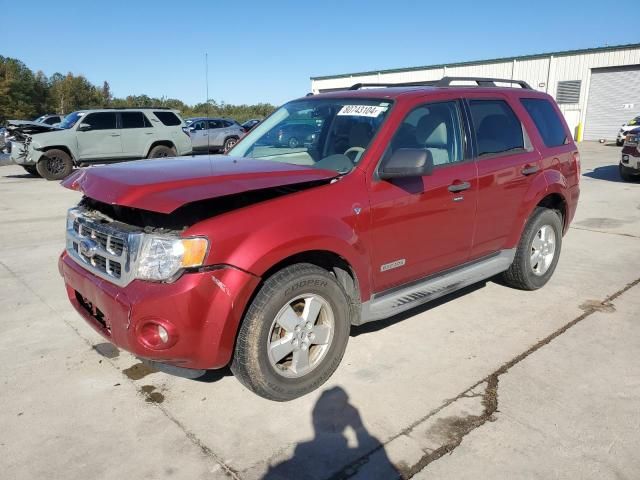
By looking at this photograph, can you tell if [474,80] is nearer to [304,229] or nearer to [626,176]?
[304,229]

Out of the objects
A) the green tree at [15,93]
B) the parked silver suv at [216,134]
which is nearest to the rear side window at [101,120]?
the parked silver suv at [216,134]

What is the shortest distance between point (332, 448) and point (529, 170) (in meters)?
3.01

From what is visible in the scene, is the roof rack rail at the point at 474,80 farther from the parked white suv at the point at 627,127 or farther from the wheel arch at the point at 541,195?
the parked white suv at the point at 627,127

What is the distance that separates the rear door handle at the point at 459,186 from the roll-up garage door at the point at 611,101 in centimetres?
2923

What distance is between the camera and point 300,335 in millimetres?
3080

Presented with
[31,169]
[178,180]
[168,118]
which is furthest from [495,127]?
[31,169]

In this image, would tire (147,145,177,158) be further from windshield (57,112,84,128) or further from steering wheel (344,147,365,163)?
steering wheel (344,147,365,163)

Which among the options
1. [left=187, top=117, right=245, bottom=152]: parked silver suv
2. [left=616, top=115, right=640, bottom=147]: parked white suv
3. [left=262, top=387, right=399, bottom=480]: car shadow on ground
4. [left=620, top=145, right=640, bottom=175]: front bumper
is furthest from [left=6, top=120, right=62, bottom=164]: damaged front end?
[left=616, top=115, right=640, bottom=147]: parked white suv

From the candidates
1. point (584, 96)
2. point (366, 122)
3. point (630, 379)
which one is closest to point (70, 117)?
point (366, 122)

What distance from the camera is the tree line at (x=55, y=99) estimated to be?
4866 cm

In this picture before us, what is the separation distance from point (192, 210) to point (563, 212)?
12.7 ft

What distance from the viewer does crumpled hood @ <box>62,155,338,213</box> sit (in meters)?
2.65

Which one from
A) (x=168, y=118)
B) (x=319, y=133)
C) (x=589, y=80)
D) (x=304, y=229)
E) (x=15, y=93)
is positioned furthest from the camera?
(x=15, y=93)

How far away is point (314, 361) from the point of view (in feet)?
10.5
